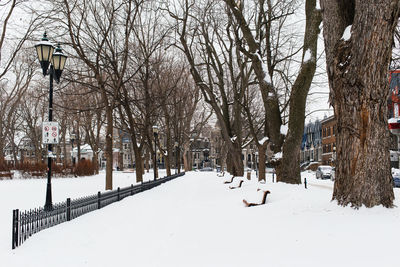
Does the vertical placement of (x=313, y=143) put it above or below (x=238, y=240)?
above

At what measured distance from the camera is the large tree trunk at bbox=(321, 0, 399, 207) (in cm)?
610

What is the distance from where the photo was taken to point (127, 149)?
106438 mm

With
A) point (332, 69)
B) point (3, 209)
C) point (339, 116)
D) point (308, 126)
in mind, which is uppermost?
point (308, 126)

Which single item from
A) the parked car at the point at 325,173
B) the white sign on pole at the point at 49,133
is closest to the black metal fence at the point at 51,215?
the white sign on pole at the point at 49,133

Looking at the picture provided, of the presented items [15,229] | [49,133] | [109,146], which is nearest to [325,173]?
[109,146]

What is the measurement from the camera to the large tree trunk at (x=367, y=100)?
6.10 metres

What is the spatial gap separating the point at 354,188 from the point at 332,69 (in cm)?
231

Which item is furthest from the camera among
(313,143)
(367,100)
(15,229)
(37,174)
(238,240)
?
(313,143)

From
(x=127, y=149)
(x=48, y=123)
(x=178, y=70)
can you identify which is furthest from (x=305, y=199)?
(x=127, y=149)

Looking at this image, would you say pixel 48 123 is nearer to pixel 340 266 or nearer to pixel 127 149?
pixel 340 266

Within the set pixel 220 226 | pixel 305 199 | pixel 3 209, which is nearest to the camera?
pixel 220 226

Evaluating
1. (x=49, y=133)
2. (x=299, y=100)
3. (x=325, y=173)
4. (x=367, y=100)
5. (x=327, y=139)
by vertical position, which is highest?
(x=327, y=139)

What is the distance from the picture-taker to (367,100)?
6.20 m

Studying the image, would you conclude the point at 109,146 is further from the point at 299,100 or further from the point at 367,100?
the point at 367,100
